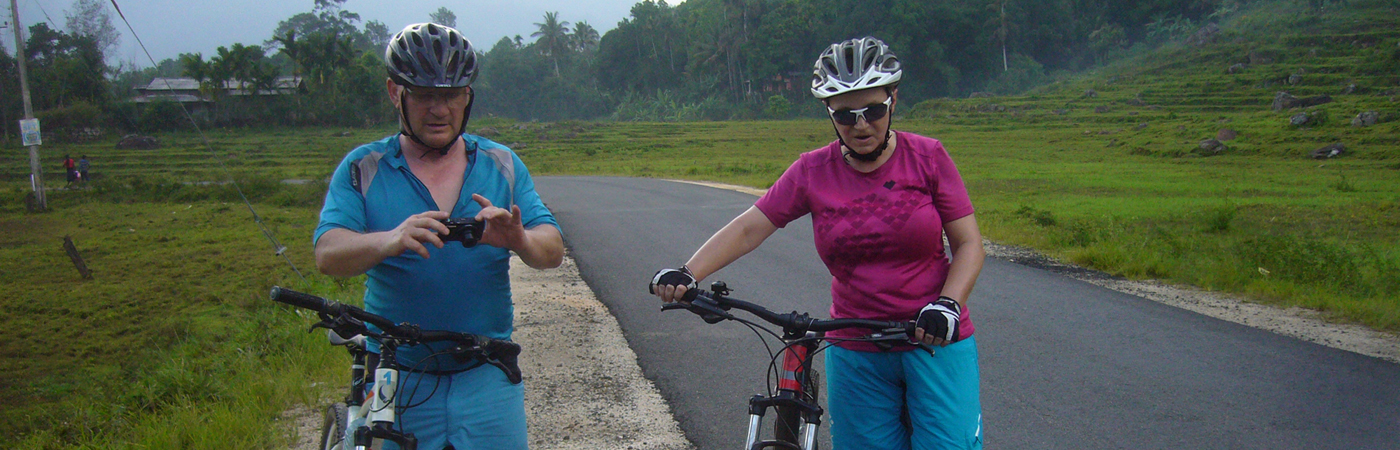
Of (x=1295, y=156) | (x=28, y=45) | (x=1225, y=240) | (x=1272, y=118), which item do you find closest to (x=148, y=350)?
(x=28, y=45)

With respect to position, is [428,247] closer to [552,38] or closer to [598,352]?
[598,352]

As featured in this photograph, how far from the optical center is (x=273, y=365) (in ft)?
22.0

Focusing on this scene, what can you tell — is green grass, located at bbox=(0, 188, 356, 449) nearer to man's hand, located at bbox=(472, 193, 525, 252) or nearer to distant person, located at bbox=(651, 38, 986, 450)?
man's hand, located at bbox=(472, 193, 525, 252)

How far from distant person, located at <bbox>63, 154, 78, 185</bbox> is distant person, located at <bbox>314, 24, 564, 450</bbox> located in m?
35.0

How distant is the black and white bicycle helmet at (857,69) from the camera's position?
2623 millimetres

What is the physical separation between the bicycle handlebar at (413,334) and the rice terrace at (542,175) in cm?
271

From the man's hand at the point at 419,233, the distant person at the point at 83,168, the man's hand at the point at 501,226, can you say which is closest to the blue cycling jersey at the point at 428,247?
the man's hand at the point at 501,226

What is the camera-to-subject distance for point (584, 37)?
13112 centimetres

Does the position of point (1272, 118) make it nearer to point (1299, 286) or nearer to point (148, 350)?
point (1299, 286)

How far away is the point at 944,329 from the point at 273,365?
224 inches

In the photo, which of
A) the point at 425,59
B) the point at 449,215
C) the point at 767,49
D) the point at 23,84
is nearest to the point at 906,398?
the point at 449,215

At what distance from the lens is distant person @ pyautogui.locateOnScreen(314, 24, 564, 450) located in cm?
239

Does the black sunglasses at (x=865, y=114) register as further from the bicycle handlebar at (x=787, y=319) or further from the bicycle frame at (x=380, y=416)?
the bicycle frame at (x=380, y=416)

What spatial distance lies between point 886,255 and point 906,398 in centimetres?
40
